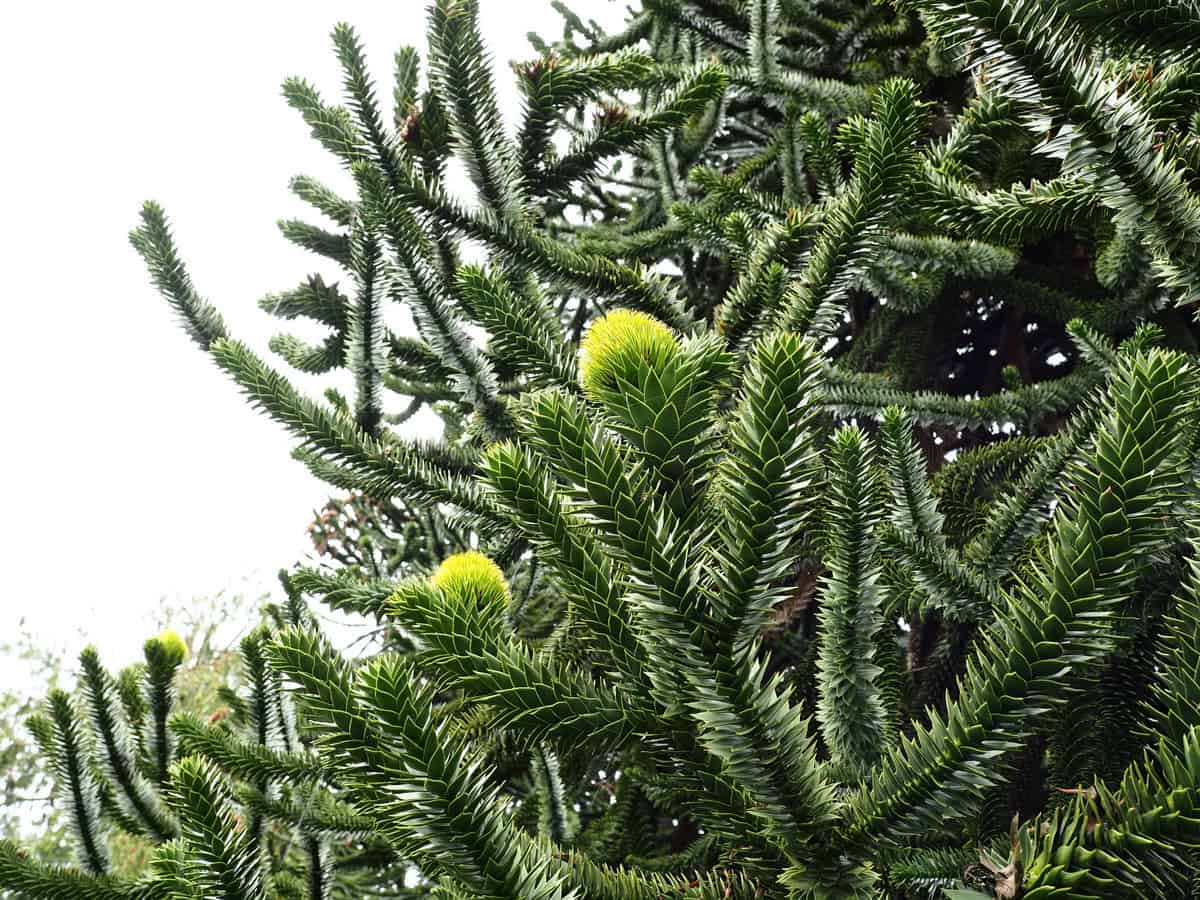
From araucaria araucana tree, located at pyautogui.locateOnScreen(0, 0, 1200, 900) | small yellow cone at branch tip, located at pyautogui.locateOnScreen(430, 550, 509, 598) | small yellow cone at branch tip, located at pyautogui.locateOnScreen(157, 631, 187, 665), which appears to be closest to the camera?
araucaria araucana tree, located at pyautogui.locateOnScreen(0, 0, 1200, 900)

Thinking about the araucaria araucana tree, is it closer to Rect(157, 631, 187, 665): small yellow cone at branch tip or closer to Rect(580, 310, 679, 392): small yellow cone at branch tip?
Rect(580, 310, 679, 392): small yellow cone at branch tip

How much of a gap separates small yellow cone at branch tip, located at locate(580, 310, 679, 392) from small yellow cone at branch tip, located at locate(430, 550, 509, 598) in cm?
30

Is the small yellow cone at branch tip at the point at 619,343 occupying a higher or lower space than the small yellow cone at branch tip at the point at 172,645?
lower

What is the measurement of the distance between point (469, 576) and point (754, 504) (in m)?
0.41

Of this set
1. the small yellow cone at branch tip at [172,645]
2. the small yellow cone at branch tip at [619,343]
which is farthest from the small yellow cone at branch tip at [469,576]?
the small yellow cone at branch tip at [172,645]

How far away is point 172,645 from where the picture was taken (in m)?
1.91

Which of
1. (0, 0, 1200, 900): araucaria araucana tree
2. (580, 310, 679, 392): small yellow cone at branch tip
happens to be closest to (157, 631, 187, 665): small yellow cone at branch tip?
(0, 0, 1200, 900): araucaria araucana tree

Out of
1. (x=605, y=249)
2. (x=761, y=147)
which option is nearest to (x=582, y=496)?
(x=605, y=249)

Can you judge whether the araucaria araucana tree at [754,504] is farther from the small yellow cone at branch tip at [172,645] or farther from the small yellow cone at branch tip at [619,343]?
the small yellow cone at branch tip at [172,645]

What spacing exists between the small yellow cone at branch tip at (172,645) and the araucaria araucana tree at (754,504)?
0.53 ft

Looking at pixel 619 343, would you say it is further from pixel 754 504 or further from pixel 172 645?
pixel 172 645

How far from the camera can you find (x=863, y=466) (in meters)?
1.06

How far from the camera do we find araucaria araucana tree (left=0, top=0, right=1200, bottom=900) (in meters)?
0.70

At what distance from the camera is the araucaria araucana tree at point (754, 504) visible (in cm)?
70
